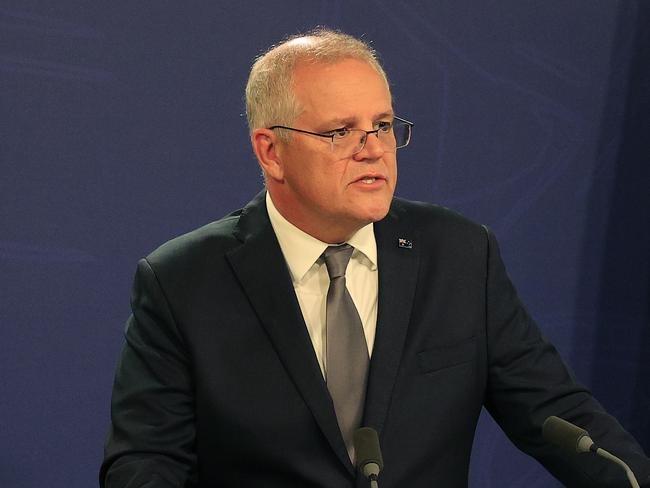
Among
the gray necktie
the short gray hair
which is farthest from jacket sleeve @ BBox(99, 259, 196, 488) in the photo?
the short gray hair

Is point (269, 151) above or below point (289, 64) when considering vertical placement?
below

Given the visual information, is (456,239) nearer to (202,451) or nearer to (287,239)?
(287,239)

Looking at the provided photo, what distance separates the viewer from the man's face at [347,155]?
2076 mm

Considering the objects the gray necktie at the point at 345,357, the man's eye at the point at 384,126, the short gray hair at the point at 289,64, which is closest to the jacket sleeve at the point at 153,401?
the gray necktie at the point at 345,357

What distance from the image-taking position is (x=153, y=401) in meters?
2.09

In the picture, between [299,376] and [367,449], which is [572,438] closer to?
[367,449]

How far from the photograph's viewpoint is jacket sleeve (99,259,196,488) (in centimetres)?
205

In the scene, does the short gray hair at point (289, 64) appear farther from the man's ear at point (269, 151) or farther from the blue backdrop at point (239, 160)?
the blue backdrop at point (239, 160)

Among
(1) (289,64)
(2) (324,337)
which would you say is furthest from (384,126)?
(2) (324,337)

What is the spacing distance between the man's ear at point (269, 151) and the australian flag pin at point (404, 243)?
0.29 metres

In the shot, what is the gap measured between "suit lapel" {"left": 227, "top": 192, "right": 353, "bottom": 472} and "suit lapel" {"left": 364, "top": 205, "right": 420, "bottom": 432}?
91mm

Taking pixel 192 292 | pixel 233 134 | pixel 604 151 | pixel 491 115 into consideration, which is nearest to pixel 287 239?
pixel 192 292

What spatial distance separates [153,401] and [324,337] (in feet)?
1.20

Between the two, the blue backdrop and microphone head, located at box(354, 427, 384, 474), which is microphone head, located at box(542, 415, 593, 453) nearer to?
microphone head, located at box(354, 427, 384, 474)
